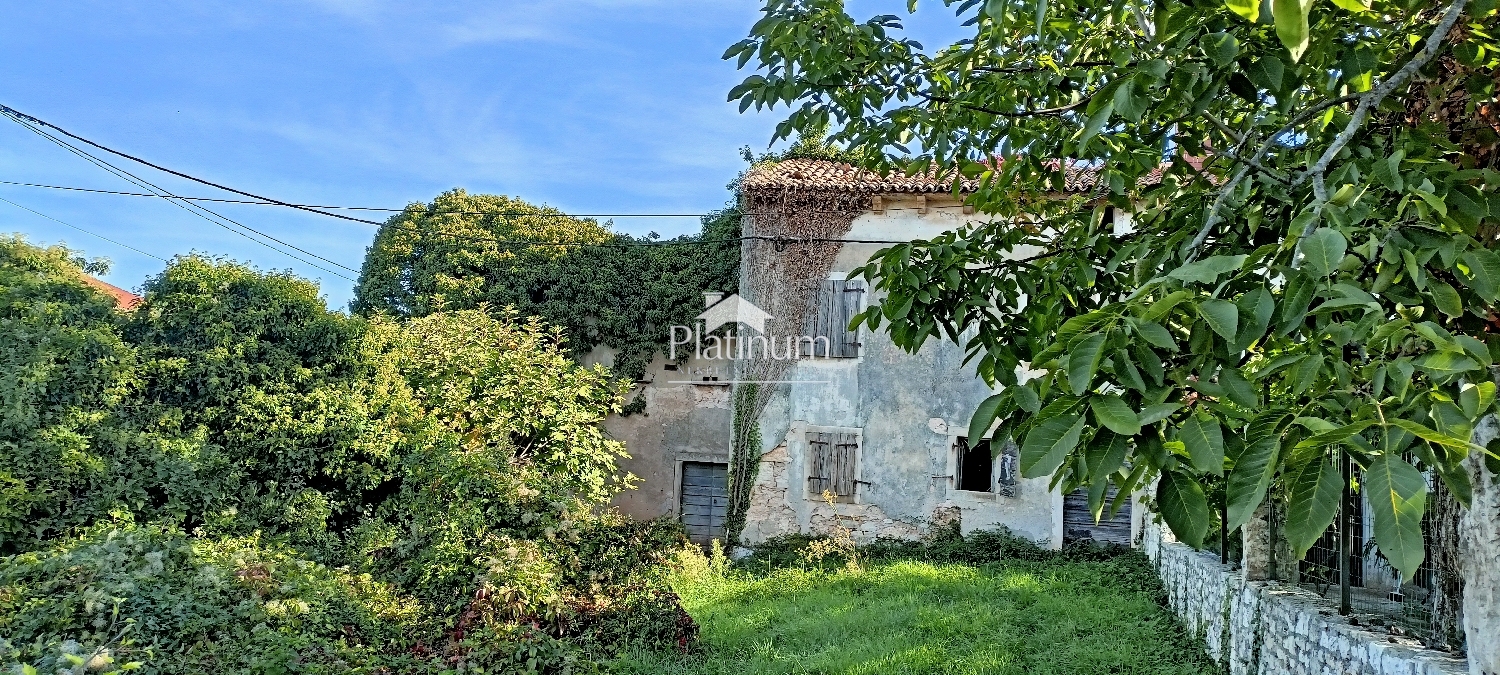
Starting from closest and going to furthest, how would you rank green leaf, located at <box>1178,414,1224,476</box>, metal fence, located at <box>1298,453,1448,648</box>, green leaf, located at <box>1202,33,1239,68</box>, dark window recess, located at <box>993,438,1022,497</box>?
green leaf, located at <box>1178,414,1224,476</box>
green leaf, located at <box>1202,33,1239,68</box>
metal fence, located at <box>1298,453,1448,648</box>
dark window recess, located at <box>993,438,1022,497</box>

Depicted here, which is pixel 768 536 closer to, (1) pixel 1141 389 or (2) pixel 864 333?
(2) pixel 864 333

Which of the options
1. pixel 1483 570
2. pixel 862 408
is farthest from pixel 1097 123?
pixel 862 408

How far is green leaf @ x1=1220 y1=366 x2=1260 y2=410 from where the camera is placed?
5.87 feet

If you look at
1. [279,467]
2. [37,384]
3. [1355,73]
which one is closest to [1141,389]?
[1355,73]

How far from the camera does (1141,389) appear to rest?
1.72 meters

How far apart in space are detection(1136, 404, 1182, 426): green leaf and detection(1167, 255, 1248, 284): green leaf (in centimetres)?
27

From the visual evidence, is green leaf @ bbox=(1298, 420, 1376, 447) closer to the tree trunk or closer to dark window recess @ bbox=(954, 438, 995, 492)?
the tree trunk

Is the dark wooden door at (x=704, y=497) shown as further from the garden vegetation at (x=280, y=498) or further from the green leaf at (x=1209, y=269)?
the green leaf at (x=1209, y=269)

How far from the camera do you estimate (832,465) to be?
12.0m

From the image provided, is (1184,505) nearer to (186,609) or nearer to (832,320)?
(186,609)

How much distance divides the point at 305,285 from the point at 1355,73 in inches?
319

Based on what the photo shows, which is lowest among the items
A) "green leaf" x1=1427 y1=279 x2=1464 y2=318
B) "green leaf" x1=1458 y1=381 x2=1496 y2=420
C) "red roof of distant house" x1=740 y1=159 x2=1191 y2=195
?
"green leaf" x1=1458 y1=381 x2=1496 y2=420

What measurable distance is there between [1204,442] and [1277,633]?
3788mm

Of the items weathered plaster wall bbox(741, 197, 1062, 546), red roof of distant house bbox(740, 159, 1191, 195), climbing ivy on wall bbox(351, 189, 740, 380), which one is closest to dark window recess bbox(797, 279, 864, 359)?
weathered plaster wall bbox(741, 197, 1062, 546)
